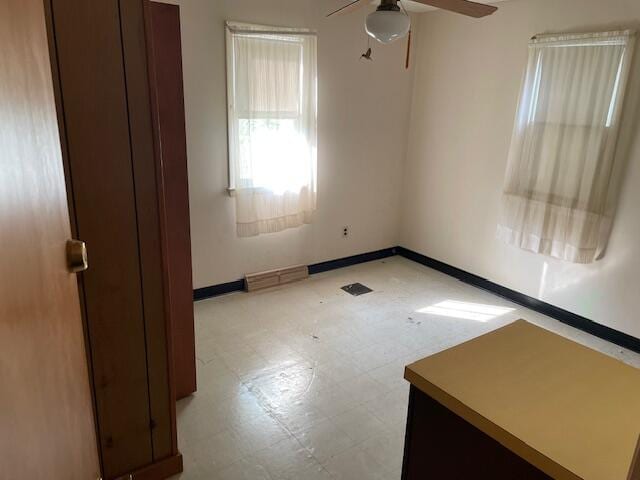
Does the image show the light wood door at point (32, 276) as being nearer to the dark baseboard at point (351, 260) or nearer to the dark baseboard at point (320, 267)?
the dark baseboard at point (320, 267)

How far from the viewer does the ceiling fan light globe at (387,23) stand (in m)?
2.05

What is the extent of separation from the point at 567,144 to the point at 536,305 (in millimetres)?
1285

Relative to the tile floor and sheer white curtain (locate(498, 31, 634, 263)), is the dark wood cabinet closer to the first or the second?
the tile floor

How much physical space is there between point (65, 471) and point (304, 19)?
3.52 m

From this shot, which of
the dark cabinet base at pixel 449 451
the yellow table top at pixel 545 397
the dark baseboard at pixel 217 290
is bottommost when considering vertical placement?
the dark baseboard at pixel 217 290

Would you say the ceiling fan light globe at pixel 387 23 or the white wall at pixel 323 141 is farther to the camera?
the white wall at pixel 323 141

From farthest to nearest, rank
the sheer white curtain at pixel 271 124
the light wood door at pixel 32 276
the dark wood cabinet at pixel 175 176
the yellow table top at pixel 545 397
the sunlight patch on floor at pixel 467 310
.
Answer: the sunlight patch on floor at pixel 467 310
the sheer white curtain at pixel 271 124
the dark wood cabinet at pixel 175 176
the yellow table top at pixel 545 397
the light wood door at pixel 32 276

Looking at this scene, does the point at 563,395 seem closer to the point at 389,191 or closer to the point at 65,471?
the point at 65,471

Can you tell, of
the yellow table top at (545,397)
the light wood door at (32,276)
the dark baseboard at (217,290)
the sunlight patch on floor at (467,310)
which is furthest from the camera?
the dark baseboard at (217,290)

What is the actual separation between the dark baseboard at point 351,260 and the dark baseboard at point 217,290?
73 cm

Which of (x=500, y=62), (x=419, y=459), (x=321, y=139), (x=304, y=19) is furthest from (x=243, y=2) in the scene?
(x=419, y=459)

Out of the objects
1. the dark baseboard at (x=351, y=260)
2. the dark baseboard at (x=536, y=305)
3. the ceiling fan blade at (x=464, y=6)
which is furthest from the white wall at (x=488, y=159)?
the ceiling fan blade at (x=464, y=6)

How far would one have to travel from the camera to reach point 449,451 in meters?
1.08

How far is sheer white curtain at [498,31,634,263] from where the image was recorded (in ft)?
9.74
